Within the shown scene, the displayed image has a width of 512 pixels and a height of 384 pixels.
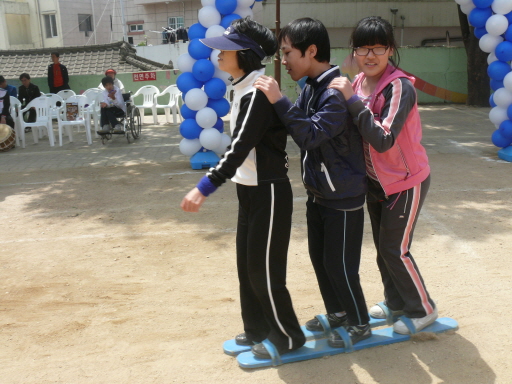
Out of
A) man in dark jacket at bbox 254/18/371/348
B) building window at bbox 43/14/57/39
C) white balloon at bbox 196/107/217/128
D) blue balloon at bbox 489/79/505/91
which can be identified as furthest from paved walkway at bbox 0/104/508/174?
building window at bbox 43/14/57/39

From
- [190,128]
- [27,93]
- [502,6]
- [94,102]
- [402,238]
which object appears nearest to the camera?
[402,238]

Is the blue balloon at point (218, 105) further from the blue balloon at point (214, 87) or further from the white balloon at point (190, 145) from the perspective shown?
the white balloon at point (190, 145)

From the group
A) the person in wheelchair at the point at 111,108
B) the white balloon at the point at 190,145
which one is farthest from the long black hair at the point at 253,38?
the person in wheelchair at the point at 111,108

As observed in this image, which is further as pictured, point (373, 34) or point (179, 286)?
point (179, 286)

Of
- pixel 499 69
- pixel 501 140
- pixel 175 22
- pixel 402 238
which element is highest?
pixel 175 22

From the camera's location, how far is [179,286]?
13.4ft

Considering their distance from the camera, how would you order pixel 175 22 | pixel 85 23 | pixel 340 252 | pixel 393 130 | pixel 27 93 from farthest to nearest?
pixel 85 23 → pixel 175 22 → pixel 27 93 → pixel 340 252 → pixel 393 130

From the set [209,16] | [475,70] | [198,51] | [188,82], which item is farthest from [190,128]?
[475,70]

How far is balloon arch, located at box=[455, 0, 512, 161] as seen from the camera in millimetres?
7695

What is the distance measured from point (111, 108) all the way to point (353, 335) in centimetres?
901

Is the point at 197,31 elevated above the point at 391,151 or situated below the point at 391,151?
above

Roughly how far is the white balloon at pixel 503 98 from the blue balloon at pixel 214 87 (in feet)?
13.0

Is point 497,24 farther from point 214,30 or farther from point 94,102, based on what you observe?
point 94,102

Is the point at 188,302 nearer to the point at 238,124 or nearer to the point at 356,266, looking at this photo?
the point at 356,266
